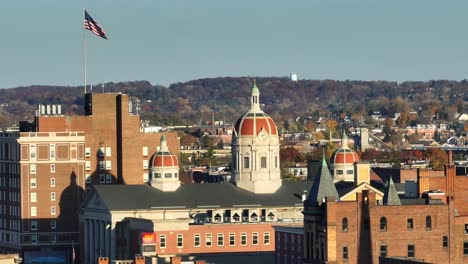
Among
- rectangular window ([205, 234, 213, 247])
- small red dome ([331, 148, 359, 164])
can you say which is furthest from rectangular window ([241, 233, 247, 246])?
small red dome ([331, 148, 359, 164])

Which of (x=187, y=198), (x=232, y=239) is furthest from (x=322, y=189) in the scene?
(x=187, y=198)

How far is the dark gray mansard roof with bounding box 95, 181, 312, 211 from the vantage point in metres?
193

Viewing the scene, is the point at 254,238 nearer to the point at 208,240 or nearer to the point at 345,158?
the point at 208,240

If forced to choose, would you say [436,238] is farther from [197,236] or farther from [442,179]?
[197,236]

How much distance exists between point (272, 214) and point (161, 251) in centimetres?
1924

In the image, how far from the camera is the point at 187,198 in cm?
19600

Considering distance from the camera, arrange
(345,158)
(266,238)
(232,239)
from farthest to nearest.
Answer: (345,158)
(266,238)
(232,239)

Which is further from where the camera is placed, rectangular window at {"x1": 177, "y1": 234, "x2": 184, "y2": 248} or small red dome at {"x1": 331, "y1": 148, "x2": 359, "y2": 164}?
small red dome at {"x1": 331, "y1": 148, "x2": 359, "y2": 164}

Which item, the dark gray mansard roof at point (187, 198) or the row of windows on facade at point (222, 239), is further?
the dark gray mansard roof at point (187, 198)

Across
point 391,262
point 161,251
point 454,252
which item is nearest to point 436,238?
point 454,252

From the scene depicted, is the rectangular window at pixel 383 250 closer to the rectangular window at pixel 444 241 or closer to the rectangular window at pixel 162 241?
the rectangular window at pixel 444 241

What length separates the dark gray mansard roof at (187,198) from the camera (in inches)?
7608

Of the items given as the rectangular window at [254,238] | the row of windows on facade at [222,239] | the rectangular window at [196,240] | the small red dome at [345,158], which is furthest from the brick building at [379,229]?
Result: the small red dome at [345,158]

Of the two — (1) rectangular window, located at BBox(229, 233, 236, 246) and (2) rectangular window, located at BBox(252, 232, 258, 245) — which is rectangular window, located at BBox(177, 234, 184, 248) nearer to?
(1) rectangular window, located at BBox(229, 233, 236, 246)
